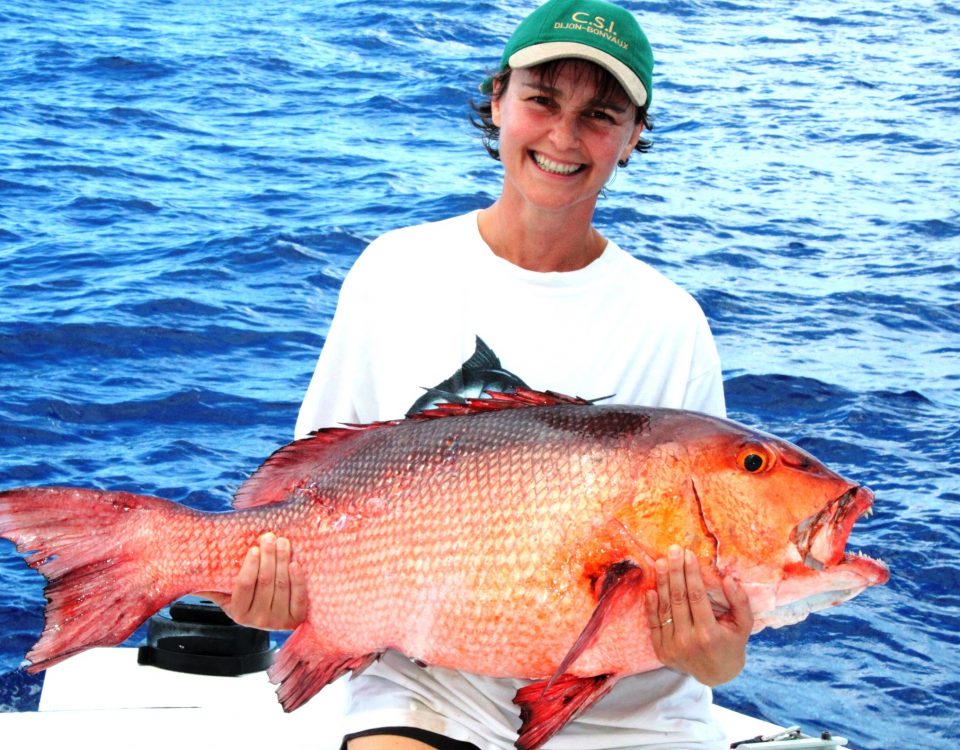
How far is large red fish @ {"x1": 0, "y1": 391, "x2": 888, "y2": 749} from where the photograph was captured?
2.63 meters

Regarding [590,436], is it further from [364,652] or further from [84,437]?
[84,437]

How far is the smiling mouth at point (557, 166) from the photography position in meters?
3.30

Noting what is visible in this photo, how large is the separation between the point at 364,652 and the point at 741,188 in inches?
478

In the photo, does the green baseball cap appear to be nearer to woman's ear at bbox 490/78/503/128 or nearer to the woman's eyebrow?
the woman's eyebrow

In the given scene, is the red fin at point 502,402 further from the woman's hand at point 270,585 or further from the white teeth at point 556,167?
the white teeth at point 556,167

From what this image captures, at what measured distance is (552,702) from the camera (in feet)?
8.87

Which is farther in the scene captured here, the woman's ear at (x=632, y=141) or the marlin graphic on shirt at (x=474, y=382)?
the woman's ear at (x=632, y=141)

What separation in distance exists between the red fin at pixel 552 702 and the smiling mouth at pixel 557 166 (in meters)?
1.34

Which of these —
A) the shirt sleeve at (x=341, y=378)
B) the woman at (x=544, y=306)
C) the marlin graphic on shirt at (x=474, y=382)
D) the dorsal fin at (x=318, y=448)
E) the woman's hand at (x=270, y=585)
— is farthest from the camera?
the shirt sleeve at (x=341, y=378)

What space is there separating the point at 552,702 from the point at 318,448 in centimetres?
84

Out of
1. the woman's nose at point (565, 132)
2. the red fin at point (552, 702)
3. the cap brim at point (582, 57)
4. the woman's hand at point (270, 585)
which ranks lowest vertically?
the red fin at point (552, 702)

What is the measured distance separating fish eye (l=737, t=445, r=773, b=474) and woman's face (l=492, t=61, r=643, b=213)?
984 millimetres

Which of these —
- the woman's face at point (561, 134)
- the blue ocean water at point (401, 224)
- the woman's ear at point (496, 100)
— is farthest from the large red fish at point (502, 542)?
the woman's ear at point (496, 100)

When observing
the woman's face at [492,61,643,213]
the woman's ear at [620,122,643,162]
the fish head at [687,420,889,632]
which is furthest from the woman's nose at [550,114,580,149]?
the fish head at [687,420,889,632]
